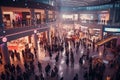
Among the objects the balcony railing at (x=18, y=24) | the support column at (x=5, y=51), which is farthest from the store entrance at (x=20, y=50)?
the balcony railing at (x=18, y=24)

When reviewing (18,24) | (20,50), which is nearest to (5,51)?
(18,24)

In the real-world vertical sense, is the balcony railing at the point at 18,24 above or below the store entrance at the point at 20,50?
above

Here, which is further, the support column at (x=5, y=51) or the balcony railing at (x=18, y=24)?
the balcony railing at (x=18, y=24)

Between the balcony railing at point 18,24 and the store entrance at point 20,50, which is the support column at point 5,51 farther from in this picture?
the balcony railing at point 18,24

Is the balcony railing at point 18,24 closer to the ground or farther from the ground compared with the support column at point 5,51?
farther from the ground

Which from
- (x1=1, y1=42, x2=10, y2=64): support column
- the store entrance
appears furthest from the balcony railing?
the store entrance

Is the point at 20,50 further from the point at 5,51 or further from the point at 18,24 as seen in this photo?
the point at 5,51

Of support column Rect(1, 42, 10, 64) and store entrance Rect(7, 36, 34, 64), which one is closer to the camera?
support column Rect(1, 42, 10, 64)

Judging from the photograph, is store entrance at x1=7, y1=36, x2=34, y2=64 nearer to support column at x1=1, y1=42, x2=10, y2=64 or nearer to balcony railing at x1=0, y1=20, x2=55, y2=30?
support column at x1=1, y1=42, x2=10, y2=64

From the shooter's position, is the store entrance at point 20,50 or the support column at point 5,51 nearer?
the support column at point 5,51

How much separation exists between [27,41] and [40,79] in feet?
43.1

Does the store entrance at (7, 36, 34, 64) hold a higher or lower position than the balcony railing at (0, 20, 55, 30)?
lower

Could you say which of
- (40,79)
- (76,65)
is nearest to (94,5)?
(76,65)

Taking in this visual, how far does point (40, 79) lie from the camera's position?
461 inches
